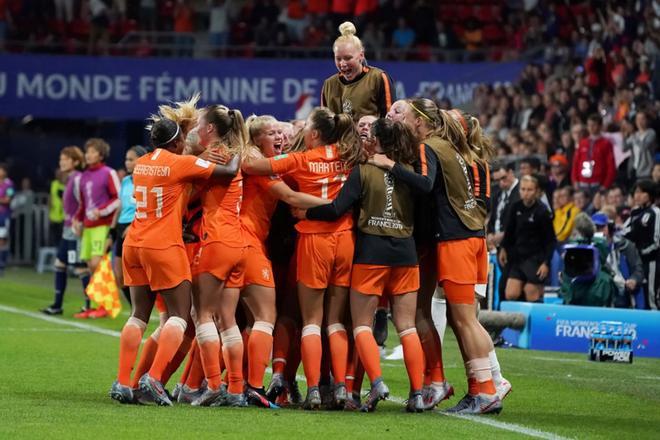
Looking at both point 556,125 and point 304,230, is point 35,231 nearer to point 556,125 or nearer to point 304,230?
point 556,125

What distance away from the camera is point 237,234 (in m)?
9.59

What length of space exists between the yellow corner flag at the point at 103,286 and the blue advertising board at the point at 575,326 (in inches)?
181

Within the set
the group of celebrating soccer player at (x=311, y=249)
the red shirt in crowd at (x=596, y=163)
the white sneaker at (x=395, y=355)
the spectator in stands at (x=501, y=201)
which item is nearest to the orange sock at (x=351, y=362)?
the group of celebrating soccer player at (x=311, y=249)

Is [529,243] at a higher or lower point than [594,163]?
lower

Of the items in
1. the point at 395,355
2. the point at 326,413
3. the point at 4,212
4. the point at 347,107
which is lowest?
the point at 395,355

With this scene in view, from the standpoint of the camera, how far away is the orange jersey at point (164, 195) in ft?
30.9

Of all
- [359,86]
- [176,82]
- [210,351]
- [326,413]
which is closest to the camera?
[326,413]

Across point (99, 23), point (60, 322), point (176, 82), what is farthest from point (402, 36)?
point (60, 322)

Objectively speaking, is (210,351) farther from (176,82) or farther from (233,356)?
(176,82)

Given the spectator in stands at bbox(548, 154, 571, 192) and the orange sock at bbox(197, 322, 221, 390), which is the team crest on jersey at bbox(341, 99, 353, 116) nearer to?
the orange sock at bbox(197, 322, 221, 390)

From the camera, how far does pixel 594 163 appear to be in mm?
20750

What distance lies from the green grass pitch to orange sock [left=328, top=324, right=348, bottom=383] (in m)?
0.28

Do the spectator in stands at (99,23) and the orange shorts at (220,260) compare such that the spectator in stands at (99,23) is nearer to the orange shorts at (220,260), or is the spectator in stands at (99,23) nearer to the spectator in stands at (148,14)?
the spectator in stands at (148,14)

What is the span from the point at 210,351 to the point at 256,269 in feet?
2.04
